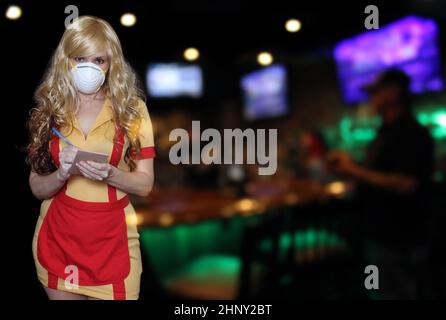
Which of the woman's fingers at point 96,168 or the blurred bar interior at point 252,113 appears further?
the blurred bar interior at point 252,113

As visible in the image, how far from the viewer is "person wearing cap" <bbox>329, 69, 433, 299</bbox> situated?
2.33 meters

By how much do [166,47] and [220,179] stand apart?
2.25 metres

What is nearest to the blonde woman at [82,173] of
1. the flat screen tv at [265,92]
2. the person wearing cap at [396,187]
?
the person wearing cap at [396,187]

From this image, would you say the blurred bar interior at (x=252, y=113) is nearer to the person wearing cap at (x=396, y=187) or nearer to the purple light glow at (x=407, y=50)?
the purple light glow at (x=407, y=50)

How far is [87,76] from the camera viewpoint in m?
0.95

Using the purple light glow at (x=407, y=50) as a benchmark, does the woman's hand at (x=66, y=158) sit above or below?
below

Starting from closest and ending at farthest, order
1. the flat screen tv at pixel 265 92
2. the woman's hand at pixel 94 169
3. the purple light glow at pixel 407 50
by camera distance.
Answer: the woman's hand at pixel 94 169 → the purple light glow at pixel 407 50 → the flat screen tv at pixel 265 92

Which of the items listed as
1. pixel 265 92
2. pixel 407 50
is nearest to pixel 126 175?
pixel 407 50

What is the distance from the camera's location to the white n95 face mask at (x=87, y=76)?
0.95m

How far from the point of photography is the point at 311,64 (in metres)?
4.36

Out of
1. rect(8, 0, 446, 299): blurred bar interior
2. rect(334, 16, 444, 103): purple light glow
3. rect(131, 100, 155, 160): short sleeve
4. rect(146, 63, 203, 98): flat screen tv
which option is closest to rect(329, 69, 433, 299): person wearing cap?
rect(8, 0, 446, 299): blurred bar interior

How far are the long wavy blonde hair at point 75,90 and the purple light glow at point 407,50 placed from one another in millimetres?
2019

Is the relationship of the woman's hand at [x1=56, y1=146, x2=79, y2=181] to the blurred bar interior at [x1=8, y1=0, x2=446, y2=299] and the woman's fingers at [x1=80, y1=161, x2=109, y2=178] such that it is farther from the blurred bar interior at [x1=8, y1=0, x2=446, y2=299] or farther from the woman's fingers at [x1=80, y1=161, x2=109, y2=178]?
the blurred bar interior at [x1=8, y1=0, x2=446, y2=299]
